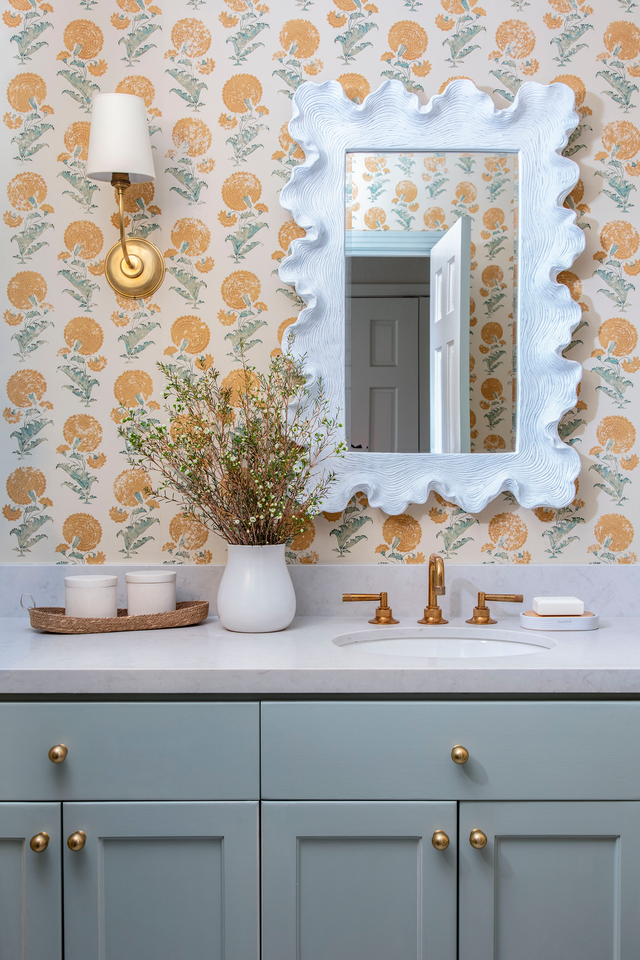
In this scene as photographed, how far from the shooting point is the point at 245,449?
1.64 m

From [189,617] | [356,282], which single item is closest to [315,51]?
[356,282]

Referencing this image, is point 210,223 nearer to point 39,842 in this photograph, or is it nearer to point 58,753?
point 58,753

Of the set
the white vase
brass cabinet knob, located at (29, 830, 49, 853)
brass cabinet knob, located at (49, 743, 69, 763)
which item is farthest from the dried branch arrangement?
brass cabinet knob, located at (29, 830, 49, 853)

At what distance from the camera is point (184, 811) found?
126 centimetres

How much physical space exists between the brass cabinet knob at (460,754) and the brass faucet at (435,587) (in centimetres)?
45

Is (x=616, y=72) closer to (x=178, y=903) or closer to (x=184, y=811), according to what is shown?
(x=184, y=811)

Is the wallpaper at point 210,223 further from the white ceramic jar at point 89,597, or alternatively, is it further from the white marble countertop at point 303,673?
the white marble countertop at point 303,673

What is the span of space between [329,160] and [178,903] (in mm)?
1588

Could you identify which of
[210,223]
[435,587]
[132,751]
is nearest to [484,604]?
[435,587]

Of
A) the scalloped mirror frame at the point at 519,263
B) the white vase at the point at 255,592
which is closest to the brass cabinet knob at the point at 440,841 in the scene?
the white vase at the point at 255,592

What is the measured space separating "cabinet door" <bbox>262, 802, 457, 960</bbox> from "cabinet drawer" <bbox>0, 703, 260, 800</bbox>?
0.36 ft

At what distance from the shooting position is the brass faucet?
1679 millimetres

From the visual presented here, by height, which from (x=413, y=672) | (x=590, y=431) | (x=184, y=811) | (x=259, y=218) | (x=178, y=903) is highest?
(x=259, y=218)

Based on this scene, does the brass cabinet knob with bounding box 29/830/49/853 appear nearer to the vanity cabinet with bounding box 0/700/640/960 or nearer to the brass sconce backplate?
the vanity cabinet with bounding box 0/700/640/960
